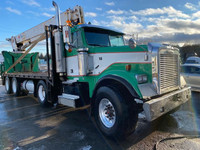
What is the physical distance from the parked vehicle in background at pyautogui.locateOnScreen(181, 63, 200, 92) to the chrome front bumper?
423 centimetres

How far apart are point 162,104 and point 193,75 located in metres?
5.66

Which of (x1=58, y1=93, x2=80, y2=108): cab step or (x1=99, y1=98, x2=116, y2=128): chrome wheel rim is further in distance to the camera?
(x1=58, y1=93, x2=80, y2=108): cab step

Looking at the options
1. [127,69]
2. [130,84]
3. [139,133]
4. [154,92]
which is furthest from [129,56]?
[139,133]

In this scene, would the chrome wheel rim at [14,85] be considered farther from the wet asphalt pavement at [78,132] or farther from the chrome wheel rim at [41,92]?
→ the wet asphalt pavement at [78,132]

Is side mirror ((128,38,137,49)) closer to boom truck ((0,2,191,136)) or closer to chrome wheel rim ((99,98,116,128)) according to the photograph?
boom truck ((0,2,191,136))

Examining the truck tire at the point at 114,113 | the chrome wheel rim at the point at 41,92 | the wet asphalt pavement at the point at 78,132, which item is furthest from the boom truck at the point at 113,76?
the chrome wheel rim at the point at 41,92

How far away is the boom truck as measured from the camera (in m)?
3.52

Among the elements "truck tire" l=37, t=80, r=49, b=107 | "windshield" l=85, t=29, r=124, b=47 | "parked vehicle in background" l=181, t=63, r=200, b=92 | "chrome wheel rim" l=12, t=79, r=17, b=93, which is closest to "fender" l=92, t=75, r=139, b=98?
"windshield" l=85, t=29, r=124, b=47

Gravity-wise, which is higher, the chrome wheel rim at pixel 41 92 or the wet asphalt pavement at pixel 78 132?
the chrome wheel rim at pixel 41 92

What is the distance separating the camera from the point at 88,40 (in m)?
5.05

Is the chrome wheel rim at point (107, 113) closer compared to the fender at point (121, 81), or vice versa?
the fender at point (121, 81)

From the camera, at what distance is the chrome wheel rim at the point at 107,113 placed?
394 centimetres

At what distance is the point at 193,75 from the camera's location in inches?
318

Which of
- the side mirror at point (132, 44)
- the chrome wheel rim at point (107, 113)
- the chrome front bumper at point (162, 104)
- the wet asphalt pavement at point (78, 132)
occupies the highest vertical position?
the side mirror at point (132, 44)
